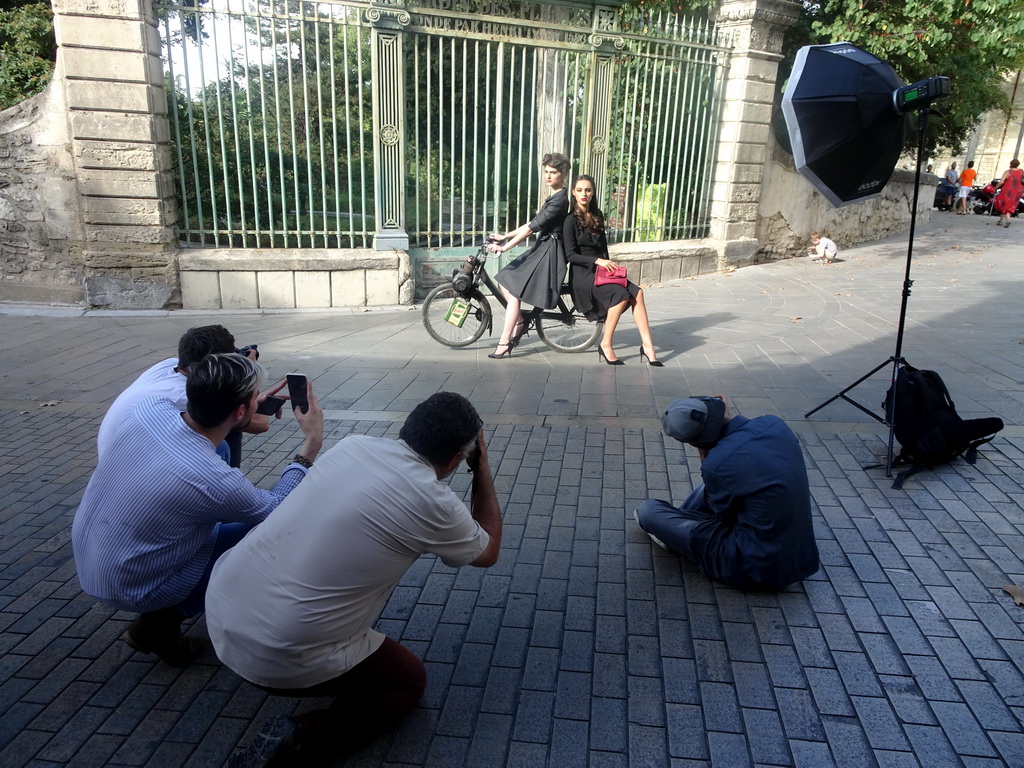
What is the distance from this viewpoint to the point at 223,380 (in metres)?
2.60

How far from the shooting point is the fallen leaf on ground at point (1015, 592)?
131 inches

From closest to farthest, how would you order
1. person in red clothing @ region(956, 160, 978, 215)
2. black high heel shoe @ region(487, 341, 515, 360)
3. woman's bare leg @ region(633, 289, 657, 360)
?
1. woman's bare leg @ region(633, 289, 657, 360)
2. black high heel shoe @ region(487, 341, 515, 360)
3. person in red clothing @ region(956, 160, 978, 215)

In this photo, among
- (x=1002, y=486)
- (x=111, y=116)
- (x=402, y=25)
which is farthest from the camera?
(x=402, y=25)

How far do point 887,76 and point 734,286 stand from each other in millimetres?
6050

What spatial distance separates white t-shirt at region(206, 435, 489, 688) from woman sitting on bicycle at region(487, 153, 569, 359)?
4349 millimetres

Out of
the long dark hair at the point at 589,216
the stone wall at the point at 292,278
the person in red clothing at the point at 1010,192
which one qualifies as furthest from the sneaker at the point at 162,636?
the person in red clothing at the point at 1010,192

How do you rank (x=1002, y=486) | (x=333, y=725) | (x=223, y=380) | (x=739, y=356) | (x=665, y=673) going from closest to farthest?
1. (x=333, y=725)
2. (x=223, y=380)
3. (x=665, y=673)
4. (x=1002, y=486)
5. (x=739, y=356)

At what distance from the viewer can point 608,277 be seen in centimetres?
653

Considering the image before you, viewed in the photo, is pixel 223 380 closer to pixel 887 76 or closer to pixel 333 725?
pixel 333 725

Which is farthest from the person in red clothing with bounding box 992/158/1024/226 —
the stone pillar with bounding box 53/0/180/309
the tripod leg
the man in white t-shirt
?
the man in white t-shirt

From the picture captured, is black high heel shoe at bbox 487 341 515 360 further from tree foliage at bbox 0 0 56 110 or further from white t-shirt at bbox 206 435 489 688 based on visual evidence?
tree foliage at bbox 0 0 56 110

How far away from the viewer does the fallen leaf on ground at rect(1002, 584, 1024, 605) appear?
3.32 metres

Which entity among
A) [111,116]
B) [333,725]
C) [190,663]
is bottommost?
[190,663]

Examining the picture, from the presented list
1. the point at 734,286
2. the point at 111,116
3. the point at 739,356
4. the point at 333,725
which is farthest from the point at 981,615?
the point at 111,116
